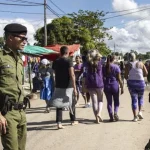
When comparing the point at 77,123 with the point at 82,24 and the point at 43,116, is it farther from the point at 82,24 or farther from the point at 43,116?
the point at 82,24

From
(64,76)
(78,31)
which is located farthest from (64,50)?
(78,31)

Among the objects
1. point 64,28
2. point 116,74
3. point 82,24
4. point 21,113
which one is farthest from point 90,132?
point 82,24

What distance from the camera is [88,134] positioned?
7438mm

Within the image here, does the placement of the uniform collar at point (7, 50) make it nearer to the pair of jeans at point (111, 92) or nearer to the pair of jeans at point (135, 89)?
the pair of jeans at point (111, 92)

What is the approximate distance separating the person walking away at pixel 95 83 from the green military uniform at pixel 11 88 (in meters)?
4.67

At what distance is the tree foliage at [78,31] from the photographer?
46156 millimetres

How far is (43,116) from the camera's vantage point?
983 centimetres

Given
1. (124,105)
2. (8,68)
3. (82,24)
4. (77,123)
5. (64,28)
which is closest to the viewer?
(8,68)

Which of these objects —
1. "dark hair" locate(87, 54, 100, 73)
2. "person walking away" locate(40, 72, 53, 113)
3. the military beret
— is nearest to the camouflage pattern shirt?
the military beret

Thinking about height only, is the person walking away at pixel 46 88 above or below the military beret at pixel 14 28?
below

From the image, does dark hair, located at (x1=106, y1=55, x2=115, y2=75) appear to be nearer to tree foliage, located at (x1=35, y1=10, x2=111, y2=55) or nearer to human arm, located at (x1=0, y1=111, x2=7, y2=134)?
human arm, located at (x1=0, y1=111, x2=7, y2=134)

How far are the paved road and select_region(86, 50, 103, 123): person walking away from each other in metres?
0.38

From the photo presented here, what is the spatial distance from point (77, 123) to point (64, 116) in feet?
3.83

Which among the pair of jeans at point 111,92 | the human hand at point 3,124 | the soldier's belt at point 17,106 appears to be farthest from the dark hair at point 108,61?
the human hand at point 3,124
